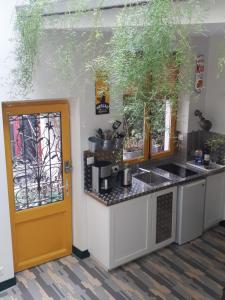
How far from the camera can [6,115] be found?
3512 millimetres

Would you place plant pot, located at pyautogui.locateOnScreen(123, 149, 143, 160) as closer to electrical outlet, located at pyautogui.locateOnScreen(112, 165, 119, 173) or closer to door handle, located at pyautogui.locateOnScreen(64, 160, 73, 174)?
electrical outlet, located at pyautogui.locateOnScreen(112, 165, 119, 173)

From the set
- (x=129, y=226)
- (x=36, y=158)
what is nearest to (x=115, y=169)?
(x=129, y=226)

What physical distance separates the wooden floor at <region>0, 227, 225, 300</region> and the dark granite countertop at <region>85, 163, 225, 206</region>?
871 mm

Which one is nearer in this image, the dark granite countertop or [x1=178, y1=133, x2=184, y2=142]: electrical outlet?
the dark granite countertop

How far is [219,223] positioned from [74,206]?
2225 mm

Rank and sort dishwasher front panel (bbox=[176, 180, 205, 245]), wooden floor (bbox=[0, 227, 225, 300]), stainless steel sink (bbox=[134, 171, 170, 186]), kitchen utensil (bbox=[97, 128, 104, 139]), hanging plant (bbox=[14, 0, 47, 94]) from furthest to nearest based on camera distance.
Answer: stainless steel sink (bbox=[134, 171, 170, 186])
dishwasher front panel (bbox=[176, 180, 205, 245])
kitchen utensil (bbox=[97, 128, 104, 139])
wooden floor (bbox=[0, 227, 225, 300])
hanging plant (bbox=[14, 0, 47, 94])

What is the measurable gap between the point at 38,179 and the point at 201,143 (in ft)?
8.05

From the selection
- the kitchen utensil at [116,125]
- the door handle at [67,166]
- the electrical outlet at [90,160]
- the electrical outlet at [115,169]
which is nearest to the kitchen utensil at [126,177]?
the electrical outlet at [115,169]

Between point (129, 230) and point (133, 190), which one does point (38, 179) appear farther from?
point (129, 230)

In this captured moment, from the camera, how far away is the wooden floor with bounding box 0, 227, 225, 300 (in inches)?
143

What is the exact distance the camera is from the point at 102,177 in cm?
391

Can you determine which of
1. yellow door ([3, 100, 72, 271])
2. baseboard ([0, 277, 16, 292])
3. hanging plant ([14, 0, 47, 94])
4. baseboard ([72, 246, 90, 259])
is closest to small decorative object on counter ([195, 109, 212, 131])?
yellow door ([3, 100, 72, 271])

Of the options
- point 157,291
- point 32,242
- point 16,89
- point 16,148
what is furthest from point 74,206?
point 16,89

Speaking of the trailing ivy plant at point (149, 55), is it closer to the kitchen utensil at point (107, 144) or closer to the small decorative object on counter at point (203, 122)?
the kitchen utensil at point (107, 144)
